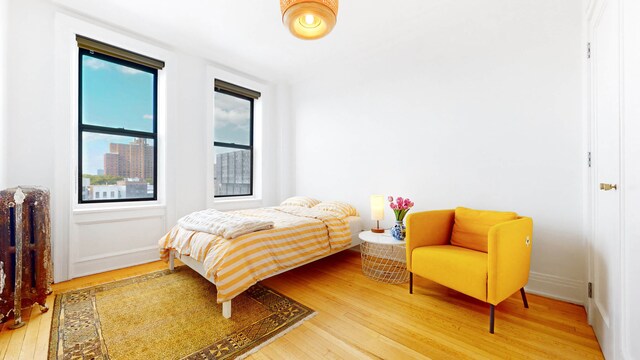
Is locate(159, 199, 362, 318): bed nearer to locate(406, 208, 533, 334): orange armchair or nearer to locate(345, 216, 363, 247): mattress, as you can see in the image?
locate(345, 216, 363, 247): mattress

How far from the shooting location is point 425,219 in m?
2.34

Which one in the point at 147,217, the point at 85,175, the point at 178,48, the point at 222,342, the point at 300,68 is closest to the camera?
the point at 222,342

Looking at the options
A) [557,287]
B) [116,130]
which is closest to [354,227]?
[557,287]

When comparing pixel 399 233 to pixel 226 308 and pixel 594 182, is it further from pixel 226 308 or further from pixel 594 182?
pixel 226 308

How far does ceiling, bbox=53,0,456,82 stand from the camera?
2.49m

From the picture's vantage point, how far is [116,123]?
3.09 meters

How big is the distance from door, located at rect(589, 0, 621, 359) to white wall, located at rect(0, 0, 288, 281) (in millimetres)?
4024

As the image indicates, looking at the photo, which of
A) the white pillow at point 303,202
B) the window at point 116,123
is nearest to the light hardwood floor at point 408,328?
the window at point 116,123

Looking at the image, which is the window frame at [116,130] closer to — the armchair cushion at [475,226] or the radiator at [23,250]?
the radiator at [23,250]

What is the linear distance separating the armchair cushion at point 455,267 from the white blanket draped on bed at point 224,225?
1409 mm

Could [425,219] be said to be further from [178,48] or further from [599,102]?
[178,48]

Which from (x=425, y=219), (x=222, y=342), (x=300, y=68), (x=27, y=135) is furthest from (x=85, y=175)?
(x=425, y=219)

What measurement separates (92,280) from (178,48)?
9.63 ft

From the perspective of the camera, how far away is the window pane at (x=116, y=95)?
291cm
